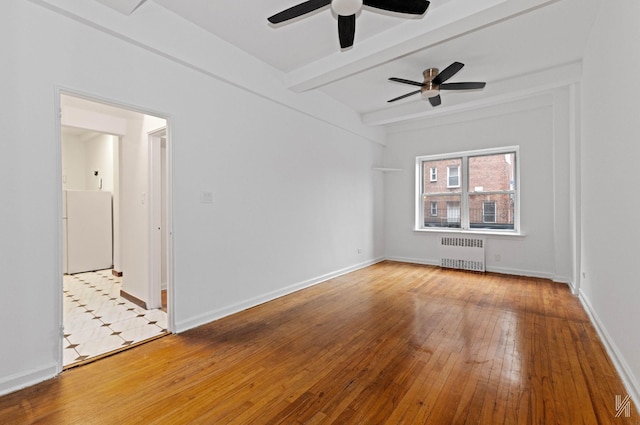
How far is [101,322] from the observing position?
3.21m

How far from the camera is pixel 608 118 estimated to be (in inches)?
99.2

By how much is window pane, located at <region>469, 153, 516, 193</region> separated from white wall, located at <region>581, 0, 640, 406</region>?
2.18 metres

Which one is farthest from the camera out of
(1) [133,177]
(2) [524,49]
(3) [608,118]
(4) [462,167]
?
(4) [462,167]

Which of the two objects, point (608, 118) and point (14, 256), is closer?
point (14, 256)

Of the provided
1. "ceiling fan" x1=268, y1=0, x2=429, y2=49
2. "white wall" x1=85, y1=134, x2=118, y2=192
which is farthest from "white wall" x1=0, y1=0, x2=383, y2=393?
"white wall" x1=85, y1=134, x2=118, y2=192

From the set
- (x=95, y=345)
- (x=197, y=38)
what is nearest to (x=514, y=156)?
(x=197, y=38)

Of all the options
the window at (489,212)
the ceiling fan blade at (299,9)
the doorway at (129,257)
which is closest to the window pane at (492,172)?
the window at (489,212)

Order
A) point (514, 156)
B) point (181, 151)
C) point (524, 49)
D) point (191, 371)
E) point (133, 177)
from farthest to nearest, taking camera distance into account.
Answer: point (514, 156) → point (133, 177) → point (524, 49) → point (181, 151) → point (191, 371)

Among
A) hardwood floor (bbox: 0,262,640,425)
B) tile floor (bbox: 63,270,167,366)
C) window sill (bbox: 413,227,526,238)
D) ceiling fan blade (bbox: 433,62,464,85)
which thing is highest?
ceiling fan blade (bbox: 433,62,464,85)

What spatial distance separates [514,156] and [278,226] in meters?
4.57

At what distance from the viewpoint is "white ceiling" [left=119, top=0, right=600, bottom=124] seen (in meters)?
2.72

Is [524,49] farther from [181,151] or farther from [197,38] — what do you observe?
[181,151]

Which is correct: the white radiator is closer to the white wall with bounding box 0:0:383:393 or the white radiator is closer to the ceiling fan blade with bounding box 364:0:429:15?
the white wall with bounding box 0:0:383:393

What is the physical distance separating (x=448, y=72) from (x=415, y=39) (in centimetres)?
84
